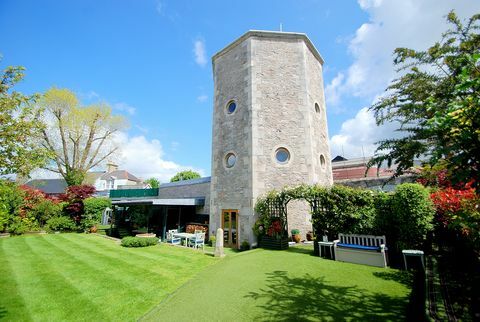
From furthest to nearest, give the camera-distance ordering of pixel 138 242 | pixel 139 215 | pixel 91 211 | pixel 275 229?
1. pixel 91 211
2. pixel 139 215
3. pixel 138 242
4. pixel 275 229

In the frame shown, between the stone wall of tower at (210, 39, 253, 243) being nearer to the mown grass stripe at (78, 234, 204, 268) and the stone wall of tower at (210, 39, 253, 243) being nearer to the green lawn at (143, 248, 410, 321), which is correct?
the mown grass stripe at (78, 234, 204, 268)

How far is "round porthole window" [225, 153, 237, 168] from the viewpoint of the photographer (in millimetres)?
13773

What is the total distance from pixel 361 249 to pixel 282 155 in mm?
6843

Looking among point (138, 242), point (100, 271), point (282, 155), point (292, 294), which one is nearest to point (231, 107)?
point (282, 155)

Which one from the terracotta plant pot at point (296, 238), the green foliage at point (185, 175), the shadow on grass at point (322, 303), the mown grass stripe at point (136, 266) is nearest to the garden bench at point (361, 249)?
the shadow on grass at point (322, 303)

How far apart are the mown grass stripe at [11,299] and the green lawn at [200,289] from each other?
17 mm

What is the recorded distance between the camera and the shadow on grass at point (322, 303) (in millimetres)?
4305

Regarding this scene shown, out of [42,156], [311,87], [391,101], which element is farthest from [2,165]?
[311,87]

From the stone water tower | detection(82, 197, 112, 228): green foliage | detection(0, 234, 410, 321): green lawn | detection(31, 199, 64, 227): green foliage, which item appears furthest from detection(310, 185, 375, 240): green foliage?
detection(31, 199, 64, 227): green foliage

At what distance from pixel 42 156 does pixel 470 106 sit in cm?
794

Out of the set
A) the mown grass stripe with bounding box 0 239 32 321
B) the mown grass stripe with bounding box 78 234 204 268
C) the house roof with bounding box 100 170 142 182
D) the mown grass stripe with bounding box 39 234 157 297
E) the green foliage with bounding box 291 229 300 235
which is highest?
the house roof with bounding box 100 170 142 182

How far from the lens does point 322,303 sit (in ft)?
15.9

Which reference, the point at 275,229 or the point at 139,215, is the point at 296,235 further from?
the point at 139,215

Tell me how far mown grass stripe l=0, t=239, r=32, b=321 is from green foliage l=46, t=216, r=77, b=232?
11745 mm
